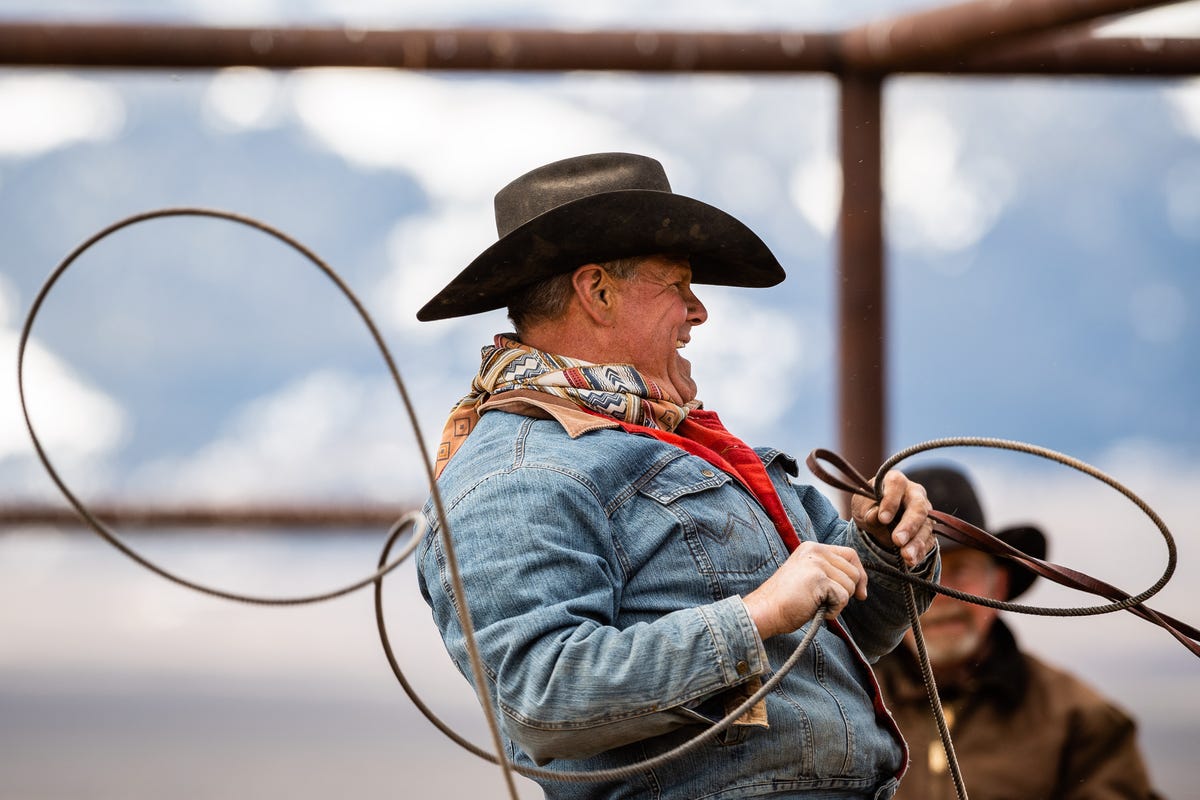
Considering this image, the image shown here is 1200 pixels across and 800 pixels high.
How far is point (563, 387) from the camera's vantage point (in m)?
2.03

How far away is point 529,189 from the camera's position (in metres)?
2.20

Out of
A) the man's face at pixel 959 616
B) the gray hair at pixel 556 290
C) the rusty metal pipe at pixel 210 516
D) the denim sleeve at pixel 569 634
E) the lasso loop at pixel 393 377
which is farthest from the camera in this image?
the rusty metal pipe at pixel 210 516

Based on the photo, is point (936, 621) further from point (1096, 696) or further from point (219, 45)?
point (219, 45)

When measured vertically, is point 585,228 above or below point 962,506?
above

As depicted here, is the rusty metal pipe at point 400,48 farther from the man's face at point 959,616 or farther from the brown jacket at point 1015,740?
the brown jacket at point 1015,740

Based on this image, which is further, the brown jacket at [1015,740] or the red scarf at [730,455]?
the brown jacket at [1015,740]

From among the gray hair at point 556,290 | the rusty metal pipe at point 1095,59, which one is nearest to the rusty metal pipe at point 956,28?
the rusty metal pipe at point 1095,59

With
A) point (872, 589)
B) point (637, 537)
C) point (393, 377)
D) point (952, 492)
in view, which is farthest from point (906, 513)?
point (952, 492)

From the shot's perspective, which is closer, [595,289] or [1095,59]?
[595,289]

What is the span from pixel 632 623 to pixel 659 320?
52 cm

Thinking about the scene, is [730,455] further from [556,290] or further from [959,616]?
[959,616]

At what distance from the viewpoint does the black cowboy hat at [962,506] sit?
4000 mm

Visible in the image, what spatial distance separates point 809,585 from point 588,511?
0.32 meters

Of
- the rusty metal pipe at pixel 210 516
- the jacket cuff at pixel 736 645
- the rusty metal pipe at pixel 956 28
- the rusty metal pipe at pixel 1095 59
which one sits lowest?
the rusty metal pipe at pixel 210 516
